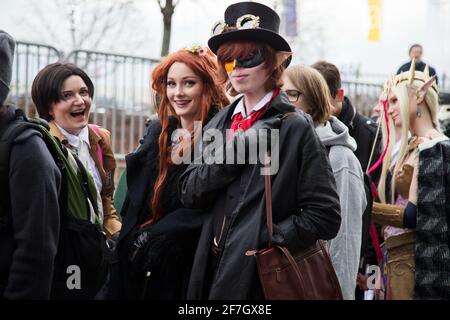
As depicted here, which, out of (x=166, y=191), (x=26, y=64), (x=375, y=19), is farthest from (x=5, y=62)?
(x=375, y=19)

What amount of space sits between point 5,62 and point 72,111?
44.0 inches

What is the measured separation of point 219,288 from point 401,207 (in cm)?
184

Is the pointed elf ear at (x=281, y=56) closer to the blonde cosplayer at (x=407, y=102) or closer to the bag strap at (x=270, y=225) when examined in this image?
the bag strap at (x=270, y=225)

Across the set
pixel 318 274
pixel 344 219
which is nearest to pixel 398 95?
pixel 344 219

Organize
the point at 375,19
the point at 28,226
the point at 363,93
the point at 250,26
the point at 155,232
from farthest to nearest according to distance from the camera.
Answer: the point at 363,93, the point at 375,19, the point at 155,232, the point at 250,26, the point at 28,226

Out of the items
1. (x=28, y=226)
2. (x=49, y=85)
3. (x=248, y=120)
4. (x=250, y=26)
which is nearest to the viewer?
(x=28, y=226)

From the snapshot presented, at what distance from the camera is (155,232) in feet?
11.5

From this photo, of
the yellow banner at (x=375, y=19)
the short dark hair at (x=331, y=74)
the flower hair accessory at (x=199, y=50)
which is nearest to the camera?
the flower hair accessory at (x=199, y=50)

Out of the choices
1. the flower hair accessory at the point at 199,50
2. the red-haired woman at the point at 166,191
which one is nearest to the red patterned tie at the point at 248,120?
the red-haired woman at the point at 166,191

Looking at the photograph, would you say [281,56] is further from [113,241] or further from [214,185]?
[113,241]

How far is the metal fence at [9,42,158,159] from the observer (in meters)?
8.43

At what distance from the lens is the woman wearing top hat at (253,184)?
9.93 ft

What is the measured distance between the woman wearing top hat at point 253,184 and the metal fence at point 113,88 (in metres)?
5.46
